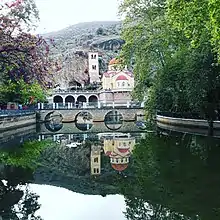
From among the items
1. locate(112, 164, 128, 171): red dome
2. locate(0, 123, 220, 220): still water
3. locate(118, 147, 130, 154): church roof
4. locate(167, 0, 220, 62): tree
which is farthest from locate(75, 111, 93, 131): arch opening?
locate(167, 0, 220, 62): tree

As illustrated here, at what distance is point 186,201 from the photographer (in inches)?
420

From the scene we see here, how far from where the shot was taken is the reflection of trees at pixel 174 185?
987 cm

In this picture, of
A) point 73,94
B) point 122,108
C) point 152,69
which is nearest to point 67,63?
point 73,94

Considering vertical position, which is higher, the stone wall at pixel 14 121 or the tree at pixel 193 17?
the tree at pixel 193 17

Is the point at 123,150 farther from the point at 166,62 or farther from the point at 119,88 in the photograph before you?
the point at 119,88

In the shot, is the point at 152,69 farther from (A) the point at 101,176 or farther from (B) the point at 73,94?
(B) the point at 73,94

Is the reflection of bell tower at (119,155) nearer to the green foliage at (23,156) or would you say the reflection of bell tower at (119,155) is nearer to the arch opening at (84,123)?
the green foliage at (23,156)

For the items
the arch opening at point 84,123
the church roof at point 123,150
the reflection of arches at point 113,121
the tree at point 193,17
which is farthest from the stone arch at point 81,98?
the tree at point 193,17

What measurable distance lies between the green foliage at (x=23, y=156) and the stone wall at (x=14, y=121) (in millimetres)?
10848

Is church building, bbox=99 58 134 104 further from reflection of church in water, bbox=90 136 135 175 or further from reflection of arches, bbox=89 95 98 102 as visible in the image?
reflection of church in water, bbox=90 136 135 175

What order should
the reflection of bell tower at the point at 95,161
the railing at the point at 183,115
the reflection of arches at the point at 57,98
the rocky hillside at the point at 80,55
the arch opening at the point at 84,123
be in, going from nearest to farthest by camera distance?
the reflection of bell tower at the point at 95,161
the railing at the point at 183,115
the arch opening at the point at 84,123
the reflection of arches at the point at 57,98
the rocky hillside at the point at 80,55

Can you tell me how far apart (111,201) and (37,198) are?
8.01ft

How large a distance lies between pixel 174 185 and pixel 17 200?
5090mm

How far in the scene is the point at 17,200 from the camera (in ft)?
38.7
